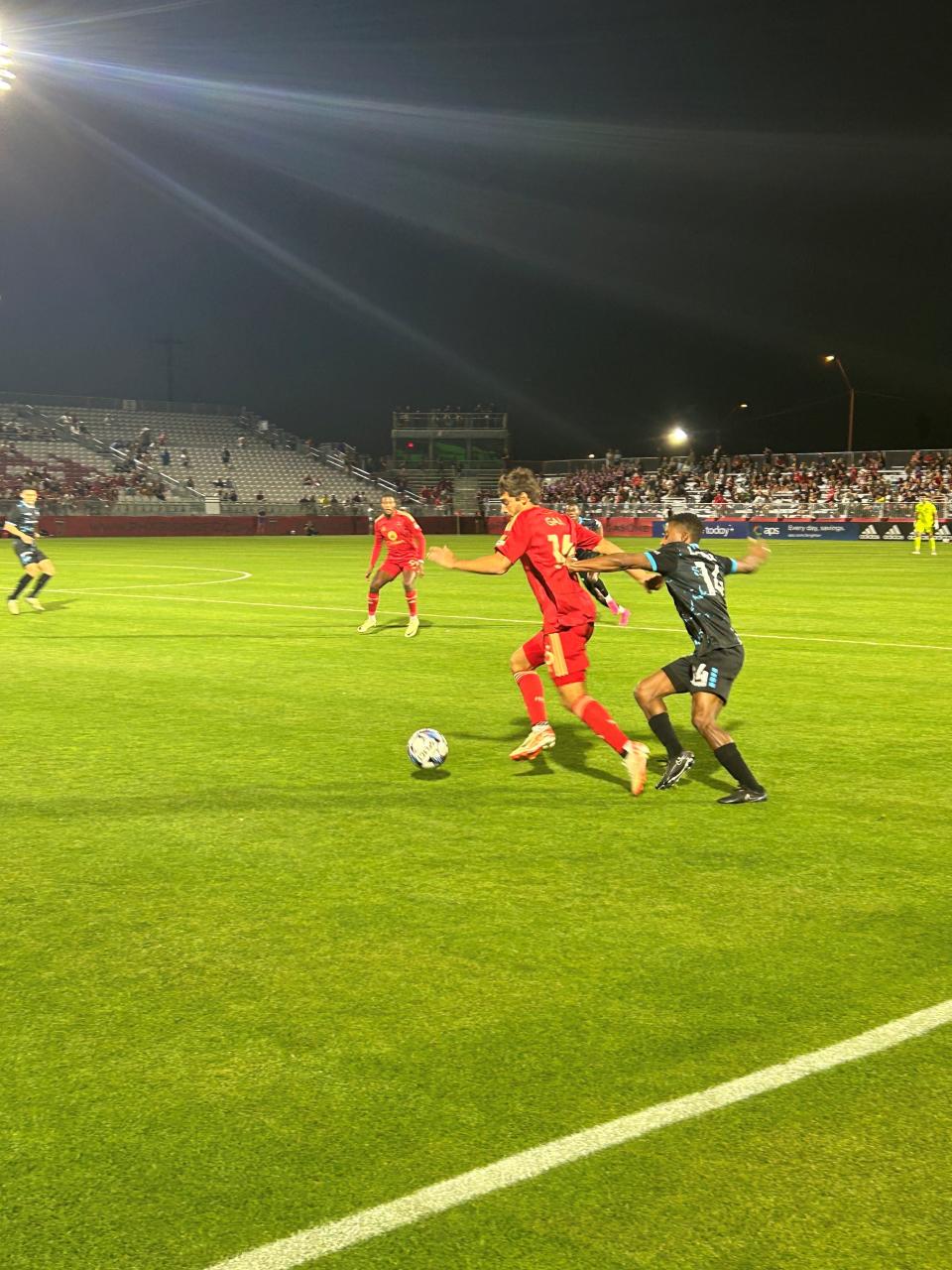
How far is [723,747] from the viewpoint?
7.20 metres

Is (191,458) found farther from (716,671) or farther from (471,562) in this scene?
(716,671)

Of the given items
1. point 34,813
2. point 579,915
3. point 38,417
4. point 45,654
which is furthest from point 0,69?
point 579,915

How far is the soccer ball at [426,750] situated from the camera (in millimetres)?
7977

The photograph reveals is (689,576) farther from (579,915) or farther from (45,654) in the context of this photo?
(45,654)

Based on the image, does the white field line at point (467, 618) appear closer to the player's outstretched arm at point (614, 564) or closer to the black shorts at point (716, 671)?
the black shorts at point (716, 671)

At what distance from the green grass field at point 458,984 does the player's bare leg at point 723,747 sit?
0.87ft

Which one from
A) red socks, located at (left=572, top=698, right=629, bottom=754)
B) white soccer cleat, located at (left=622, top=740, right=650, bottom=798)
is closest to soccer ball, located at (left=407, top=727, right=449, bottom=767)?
red socks, located at (left=572, top=698, right=629, bottom=754)

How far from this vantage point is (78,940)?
4941mm

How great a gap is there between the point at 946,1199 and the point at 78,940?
3488 millimetres

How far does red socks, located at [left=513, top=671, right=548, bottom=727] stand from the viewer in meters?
8.59

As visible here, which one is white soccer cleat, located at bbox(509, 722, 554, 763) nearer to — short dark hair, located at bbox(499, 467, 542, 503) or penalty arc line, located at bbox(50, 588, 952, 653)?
short dark hair, located at bbox(499, 467, 542, 503)

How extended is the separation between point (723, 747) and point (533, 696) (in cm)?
185

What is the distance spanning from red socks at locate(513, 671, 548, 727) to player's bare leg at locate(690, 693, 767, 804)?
1513 millimetres

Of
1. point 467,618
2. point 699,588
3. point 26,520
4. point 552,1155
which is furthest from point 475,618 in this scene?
point 552,1155
